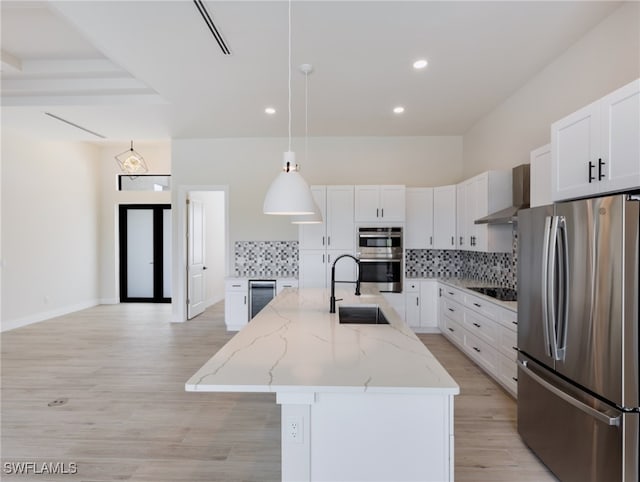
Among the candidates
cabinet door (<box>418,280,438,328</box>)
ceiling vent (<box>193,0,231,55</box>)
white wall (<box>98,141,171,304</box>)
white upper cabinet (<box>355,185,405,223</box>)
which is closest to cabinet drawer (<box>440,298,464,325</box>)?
cabinet door (<box>418,280,438,328</box>)

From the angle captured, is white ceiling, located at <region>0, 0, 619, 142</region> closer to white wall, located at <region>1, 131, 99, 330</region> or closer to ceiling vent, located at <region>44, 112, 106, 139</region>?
ceiling vent, located at <region>44, 112, 106, 139</region>

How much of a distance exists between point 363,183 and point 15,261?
236 inches

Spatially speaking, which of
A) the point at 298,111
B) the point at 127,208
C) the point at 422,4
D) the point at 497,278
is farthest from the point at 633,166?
the point at 127,208

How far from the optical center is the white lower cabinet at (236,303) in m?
5.49

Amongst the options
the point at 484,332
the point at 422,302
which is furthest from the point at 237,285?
the point at 484,332

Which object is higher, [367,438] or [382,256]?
[382,256]

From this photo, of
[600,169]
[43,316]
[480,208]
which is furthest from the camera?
[43,316]

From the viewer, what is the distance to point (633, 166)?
5.69 feet

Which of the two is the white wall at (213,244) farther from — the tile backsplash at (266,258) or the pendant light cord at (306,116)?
the pendant light cord at (306,116)

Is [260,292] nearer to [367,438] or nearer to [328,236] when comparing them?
[328,236]

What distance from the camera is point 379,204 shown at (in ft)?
17.3

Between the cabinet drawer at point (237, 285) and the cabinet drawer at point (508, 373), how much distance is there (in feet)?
12.1

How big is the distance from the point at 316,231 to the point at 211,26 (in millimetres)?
3134

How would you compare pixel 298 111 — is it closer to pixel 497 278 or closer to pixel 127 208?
pixel 497 278
